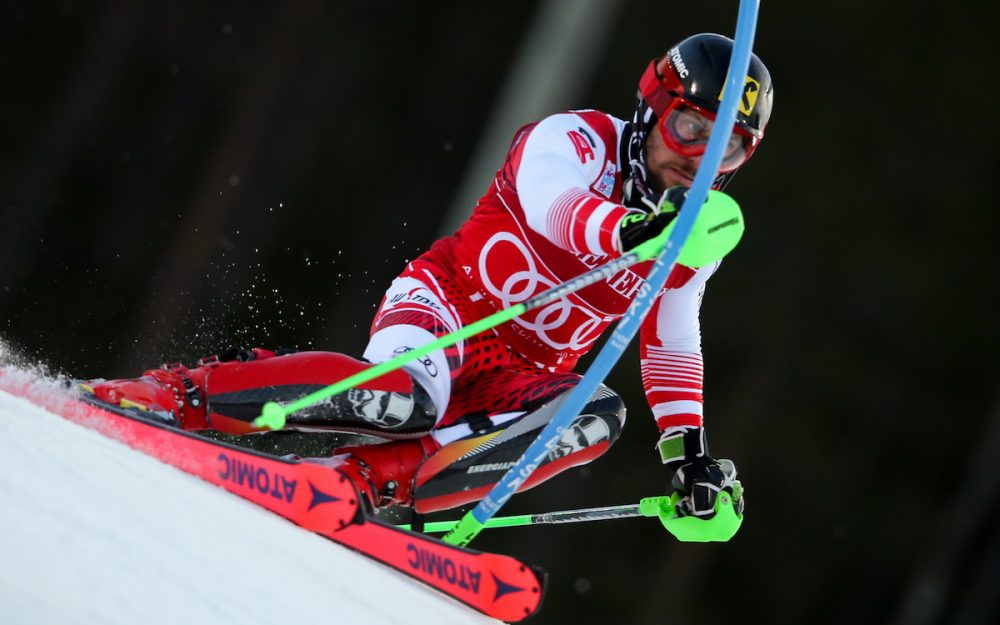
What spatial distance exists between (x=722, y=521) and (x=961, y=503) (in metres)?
4.92

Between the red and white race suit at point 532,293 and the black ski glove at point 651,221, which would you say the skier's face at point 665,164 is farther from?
the black ski glove at point 651,221

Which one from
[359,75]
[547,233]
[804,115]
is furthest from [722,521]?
[804,115]

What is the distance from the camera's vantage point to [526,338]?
2.74 metres

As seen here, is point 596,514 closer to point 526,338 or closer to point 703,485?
point 703,485

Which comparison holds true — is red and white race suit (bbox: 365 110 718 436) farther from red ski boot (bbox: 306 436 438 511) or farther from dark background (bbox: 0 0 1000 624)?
dark background (bbox: 0 0 1000 624)

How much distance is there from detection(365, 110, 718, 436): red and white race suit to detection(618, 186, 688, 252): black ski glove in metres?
0.19

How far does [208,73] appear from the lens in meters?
4.70

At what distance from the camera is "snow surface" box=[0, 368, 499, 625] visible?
112cm

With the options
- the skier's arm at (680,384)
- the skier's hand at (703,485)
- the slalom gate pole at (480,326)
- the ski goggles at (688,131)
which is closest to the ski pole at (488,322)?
the slalom gate pole at (480,326)

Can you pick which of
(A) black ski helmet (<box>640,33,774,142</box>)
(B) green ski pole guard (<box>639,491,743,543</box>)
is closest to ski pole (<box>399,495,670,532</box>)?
(B) green ski pole guard (<box>639,491,743,543</box>)

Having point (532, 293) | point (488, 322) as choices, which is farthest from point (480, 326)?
point (532, 293)

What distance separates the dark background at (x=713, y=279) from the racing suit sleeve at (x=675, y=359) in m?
2.04

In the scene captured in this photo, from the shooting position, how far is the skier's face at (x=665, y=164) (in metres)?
2.57

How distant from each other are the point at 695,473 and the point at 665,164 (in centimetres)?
81
